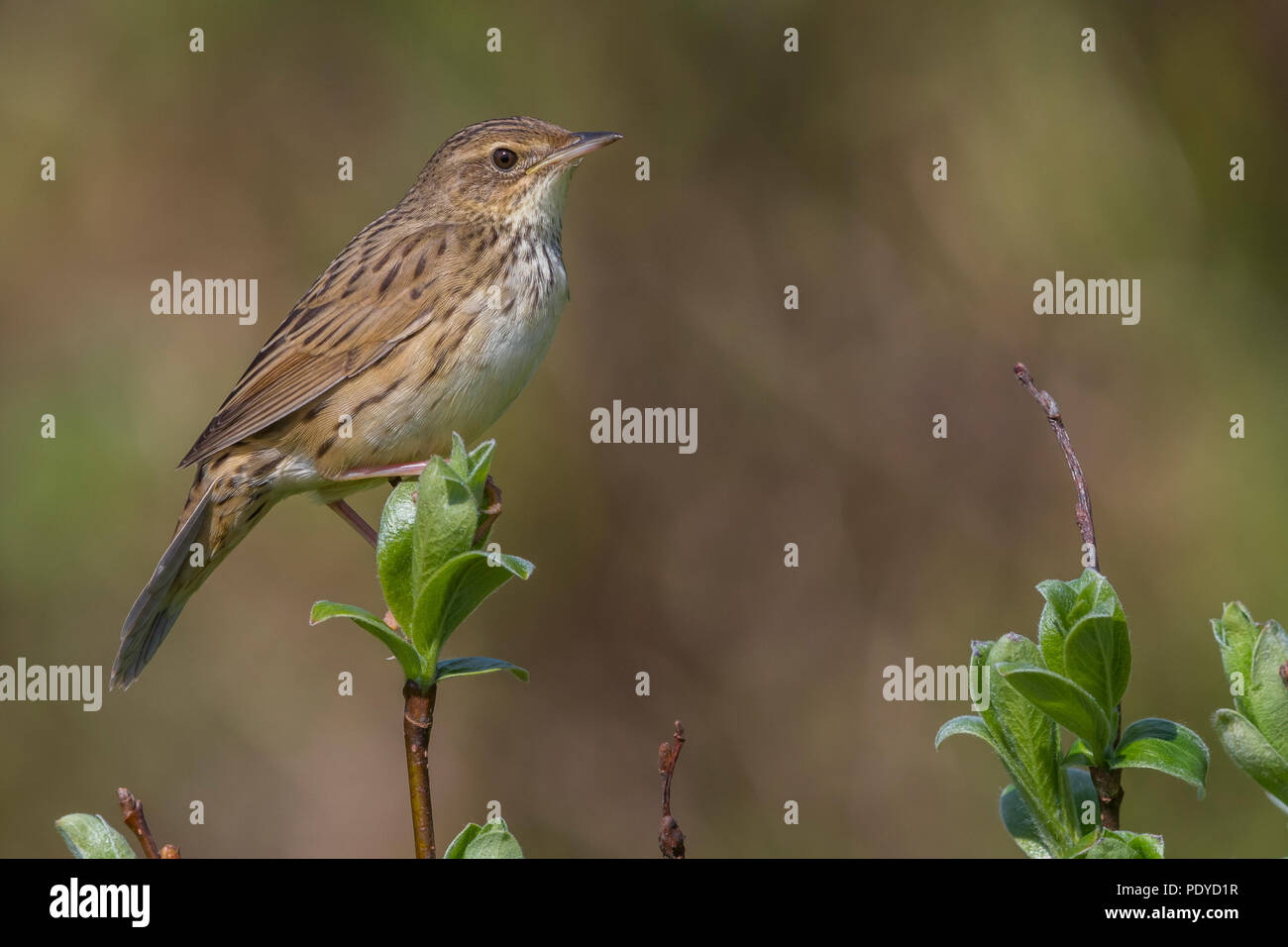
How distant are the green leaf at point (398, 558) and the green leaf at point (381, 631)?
38mm

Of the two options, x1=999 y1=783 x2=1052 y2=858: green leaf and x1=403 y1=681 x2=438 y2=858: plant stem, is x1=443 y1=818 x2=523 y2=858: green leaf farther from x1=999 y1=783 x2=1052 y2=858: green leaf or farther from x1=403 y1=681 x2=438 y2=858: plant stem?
x1=999 y1=783 x2=1052 y2=858: green leaf

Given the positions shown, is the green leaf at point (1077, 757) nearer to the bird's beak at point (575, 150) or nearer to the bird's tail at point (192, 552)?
the bird's tail at point (192, 552)

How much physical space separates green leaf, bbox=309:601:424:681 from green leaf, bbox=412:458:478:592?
63mm

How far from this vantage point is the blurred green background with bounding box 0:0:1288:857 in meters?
6.69

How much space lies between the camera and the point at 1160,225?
264 inches

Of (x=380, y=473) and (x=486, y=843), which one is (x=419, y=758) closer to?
(x=486, y=843)

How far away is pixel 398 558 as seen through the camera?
201 centimetres

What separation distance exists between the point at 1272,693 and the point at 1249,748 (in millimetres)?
72

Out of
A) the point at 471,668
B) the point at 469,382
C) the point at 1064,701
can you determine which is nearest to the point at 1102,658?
the point at 1064,701

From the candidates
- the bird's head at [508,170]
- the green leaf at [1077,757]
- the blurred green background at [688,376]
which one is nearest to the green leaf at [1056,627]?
the green leaf at [1077,757]

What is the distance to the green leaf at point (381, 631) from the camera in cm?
191

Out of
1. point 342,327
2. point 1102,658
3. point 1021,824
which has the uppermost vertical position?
point 342,327
